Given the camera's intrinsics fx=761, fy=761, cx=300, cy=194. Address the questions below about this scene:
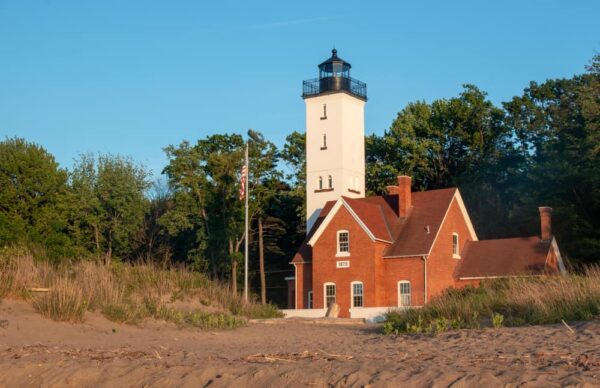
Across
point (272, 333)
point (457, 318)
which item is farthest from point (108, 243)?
point (457, 318)

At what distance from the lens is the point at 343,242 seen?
41281 mm

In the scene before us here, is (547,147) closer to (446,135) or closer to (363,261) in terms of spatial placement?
(446,135)

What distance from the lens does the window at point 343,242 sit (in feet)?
135

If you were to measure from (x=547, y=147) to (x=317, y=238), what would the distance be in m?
17.0

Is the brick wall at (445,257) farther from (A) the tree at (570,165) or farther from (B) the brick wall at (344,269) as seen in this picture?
(A) the tree at (570,165)

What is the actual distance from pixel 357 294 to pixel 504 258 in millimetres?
7920

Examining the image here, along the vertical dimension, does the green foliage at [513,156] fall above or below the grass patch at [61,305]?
above

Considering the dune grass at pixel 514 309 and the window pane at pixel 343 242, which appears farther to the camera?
the window pane at pixel 343 242

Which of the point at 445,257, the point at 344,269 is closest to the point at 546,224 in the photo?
the point at 445,257

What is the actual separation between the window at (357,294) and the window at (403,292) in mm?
2045

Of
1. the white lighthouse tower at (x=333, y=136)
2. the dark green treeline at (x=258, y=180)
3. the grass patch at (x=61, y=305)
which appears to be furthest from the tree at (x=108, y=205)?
the grass patch at (x=61, y=305)

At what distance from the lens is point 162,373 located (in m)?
10.8

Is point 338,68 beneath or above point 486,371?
above

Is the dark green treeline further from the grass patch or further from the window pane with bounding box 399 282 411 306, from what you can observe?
the grass patch
